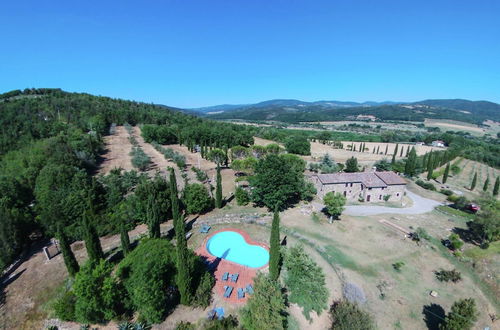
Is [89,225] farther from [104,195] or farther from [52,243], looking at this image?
[104,195]

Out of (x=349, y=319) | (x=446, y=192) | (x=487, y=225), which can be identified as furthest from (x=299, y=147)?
(x=349, y=319)

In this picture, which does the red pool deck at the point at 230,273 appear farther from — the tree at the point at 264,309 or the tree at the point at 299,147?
the tree at the point at 299,147

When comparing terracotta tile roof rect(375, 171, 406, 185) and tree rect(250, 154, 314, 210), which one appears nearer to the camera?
tree rect(250, 154, 314, 210)

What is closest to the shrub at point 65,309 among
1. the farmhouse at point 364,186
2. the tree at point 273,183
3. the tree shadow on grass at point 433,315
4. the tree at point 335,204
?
the tree at point 273,183

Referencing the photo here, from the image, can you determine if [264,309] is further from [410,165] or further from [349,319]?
[410,165]

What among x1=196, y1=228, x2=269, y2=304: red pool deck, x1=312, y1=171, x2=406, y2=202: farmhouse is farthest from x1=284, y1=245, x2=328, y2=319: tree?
x1=312, y1=171, x2=406, y2=202: farmhouse

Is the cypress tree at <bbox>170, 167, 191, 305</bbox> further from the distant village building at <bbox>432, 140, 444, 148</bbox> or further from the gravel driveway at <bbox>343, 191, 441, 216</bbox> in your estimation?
the distant village building at <bbox>432, 140, 444, 148</bbox>
